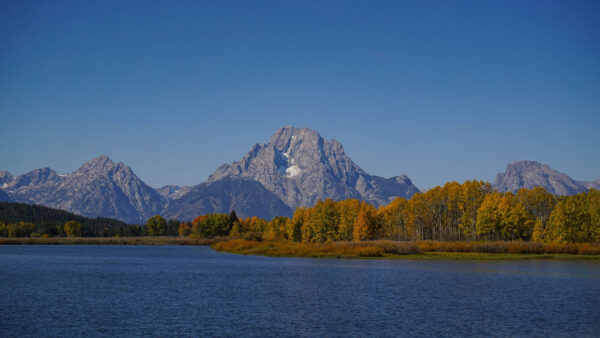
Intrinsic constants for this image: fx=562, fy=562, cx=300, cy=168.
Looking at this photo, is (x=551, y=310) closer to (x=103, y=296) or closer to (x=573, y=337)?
(x=573, y=337)

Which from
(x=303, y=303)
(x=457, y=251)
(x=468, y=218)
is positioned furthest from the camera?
(x=468, y=218)

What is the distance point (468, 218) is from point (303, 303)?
118479mm

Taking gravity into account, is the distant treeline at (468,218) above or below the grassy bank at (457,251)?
above

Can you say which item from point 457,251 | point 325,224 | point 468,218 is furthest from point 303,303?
point 325,224

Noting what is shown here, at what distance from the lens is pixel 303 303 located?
52.2 m

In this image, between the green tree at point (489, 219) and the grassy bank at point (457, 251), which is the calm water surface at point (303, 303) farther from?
the green tree at point (489, 219)

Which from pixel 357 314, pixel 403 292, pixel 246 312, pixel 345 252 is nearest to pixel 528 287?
pixel 403 292

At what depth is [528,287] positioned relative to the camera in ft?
206

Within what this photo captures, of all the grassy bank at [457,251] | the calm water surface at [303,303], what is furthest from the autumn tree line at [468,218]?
the calm water surface at [303,303]

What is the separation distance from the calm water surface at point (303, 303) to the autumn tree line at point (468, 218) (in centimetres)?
4622

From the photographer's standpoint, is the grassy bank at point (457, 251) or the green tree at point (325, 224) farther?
the green tree at point (325, 224)

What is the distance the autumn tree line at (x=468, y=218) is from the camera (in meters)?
126

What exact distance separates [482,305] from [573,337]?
46.0 feet

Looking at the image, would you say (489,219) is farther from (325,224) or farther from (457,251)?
(325,224)
